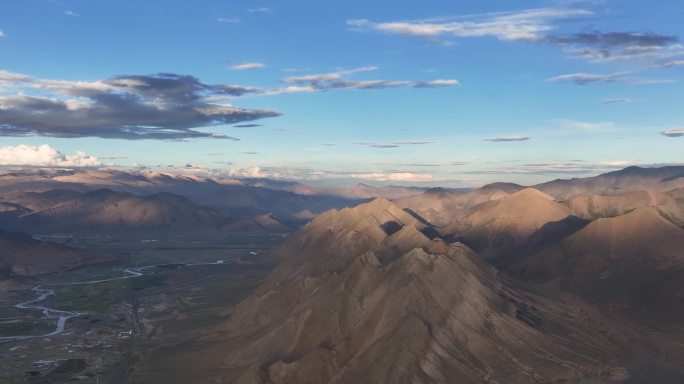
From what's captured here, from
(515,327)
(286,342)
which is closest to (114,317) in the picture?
(286,342)

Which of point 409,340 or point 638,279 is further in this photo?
point 638,279

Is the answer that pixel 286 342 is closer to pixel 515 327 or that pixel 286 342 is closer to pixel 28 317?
pixel 515 327

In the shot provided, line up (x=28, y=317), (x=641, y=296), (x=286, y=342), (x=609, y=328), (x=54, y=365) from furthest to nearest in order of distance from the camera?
(x=28, y=317), (x=641, y=296), (x=609, y=328), (x=54, y=365), (x=286, y=342)

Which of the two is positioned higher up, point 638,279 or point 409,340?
point 409,340

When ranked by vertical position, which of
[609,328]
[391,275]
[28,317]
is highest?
[391,275]

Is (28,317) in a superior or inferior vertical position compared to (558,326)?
inferior

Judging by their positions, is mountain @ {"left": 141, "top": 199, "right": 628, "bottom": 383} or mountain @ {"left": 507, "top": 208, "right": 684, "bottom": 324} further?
mountain @ {"left": 507, "top": 208, "right": 684, "bottom": 324}

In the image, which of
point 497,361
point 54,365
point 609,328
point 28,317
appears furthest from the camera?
point 28,317

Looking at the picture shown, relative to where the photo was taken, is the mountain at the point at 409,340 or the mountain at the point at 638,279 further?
the mountain at the point at 638,279
